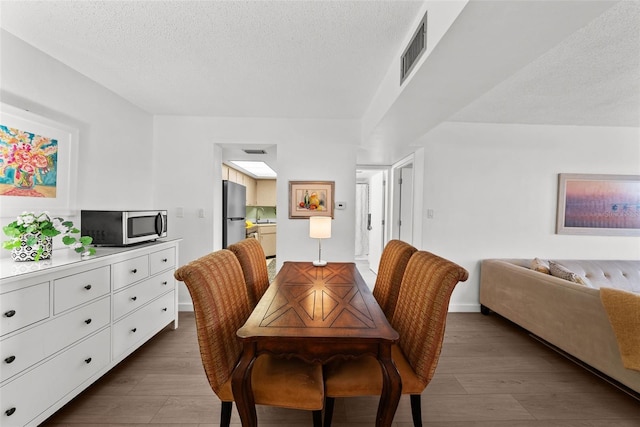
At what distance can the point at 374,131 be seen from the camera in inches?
109

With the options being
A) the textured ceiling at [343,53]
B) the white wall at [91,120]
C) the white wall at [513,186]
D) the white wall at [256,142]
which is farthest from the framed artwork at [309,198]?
the white wall at [91,120]

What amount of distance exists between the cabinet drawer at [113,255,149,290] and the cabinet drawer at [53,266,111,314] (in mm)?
74

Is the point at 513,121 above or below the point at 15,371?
above

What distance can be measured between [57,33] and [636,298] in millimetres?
4053

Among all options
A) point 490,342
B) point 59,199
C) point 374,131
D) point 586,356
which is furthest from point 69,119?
point 586,356

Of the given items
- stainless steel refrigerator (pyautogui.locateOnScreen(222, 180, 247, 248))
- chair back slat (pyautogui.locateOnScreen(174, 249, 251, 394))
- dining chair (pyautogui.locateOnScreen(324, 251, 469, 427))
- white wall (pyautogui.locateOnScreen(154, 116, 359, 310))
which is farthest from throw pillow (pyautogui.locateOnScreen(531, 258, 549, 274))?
stainless steel refrigerator (pyautogui.locateOnScreen(222, 180, 247, 248))

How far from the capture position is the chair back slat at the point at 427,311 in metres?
1.25

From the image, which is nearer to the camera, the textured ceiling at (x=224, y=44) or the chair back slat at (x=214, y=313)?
the chair back slat at (x=214, y=313)

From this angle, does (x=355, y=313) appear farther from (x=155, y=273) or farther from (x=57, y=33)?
(x=57, y=33)

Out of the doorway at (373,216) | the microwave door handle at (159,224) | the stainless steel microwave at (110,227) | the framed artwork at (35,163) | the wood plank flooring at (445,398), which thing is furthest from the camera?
the doorway at (373,216)

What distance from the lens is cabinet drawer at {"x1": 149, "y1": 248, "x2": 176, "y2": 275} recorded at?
7.99 ft

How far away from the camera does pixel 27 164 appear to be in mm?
1895

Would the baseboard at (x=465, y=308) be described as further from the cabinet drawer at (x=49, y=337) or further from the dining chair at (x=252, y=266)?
the cabinet drawer at (x=49, y=337)

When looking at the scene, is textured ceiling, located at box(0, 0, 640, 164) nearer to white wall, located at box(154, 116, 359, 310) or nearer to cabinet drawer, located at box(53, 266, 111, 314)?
white wall, located at box(154, 116, 359, 310)
